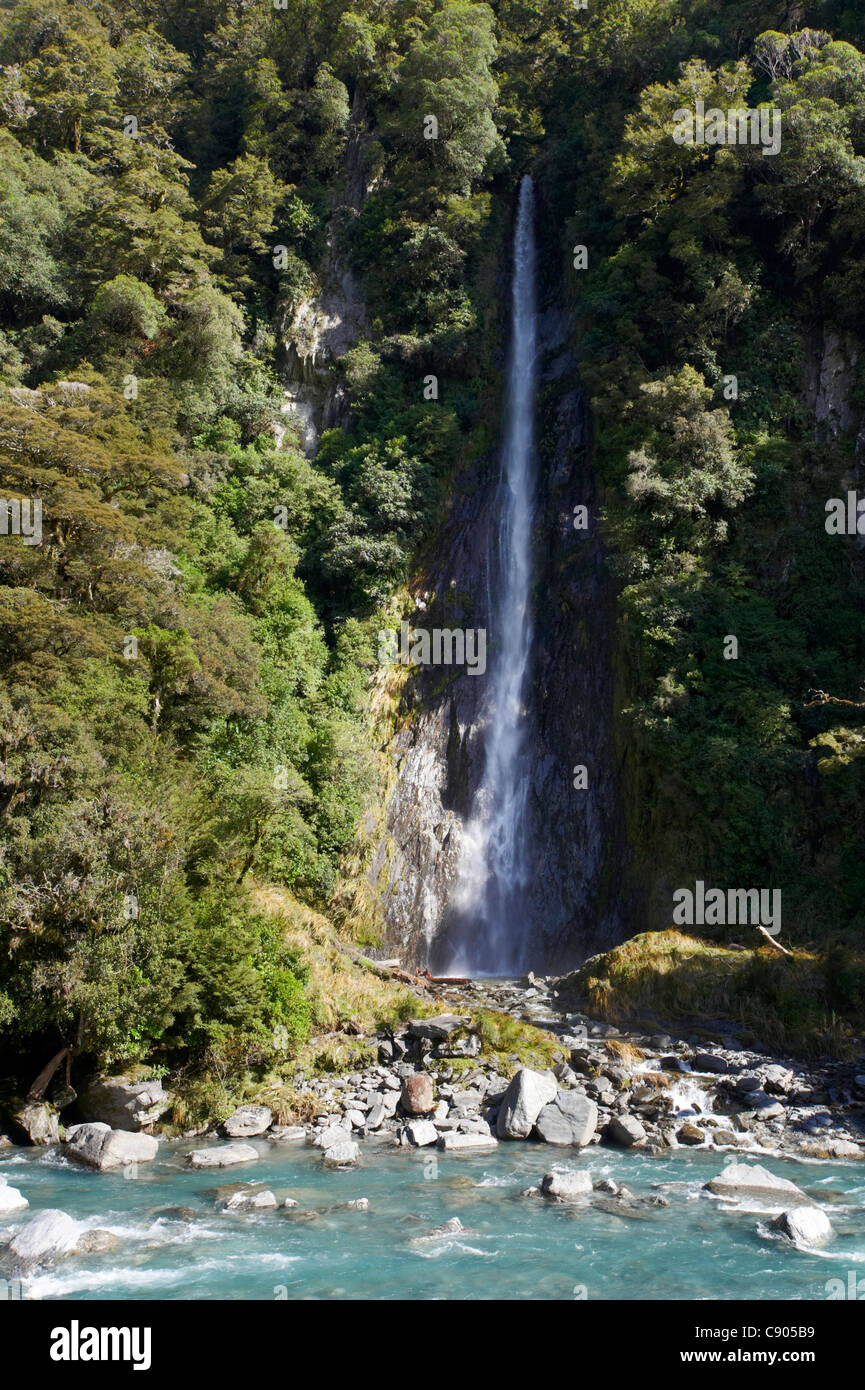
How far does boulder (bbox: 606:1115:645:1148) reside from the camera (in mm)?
12602

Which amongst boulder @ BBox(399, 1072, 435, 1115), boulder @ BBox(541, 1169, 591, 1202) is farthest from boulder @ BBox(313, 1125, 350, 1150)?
boulder @ BBox(541, 1169, 591, 1202)

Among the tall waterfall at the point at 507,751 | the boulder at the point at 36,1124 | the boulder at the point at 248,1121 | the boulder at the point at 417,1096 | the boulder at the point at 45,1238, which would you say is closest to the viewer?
the boulder at the point at 45,1238

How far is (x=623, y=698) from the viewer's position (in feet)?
80.1

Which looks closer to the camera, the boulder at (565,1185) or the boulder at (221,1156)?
the boulder at (565,1185)

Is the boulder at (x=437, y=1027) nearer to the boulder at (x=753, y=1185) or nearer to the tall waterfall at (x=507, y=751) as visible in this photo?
the boulder at (x=753, y=1185)

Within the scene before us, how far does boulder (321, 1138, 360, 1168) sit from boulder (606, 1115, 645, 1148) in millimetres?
3734

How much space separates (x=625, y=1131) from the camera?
497 inches

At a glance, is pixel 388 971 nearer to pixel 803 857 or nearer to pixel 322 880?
pixel 322 880

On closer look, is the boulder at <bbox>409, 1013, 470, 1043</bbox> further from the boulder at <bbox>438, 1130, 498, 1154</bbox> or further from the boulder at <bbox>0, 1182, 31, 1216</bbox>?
the boulder at <bbox>0, 1182, 31, 1216</bbox>

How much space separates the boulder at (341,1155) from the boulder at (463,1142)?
1.31m

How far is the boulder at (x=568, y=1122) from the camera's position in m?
12.8

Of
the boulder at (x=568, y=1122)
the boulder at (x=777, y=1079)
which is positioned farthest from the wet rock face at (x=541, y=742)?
the boulder at (x=568, y=1122)
